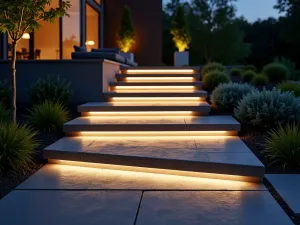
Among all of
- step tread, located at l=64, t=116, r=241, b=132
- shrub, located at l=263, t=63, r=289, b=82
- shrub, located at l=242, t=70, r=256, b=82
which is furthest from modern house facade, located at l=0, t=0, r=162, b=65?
step tread, located at l=64, t=116, r=241, b=132

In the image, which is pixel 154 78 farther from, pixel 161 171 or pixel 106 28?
pixel 106 28

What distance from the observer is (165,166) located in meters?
4.06

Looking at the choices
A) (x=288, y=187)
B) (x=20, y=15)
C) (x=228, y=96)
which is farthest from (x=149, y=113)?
(x=288, y=187)

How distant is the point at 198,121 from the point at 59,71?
11.0 feet

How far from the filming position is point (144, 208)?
306 cm

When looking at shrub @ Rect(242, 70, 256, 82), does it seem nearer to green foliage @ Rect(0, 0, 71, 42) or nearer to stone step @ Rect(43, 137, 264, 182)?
stone step @ Rect(43, 137, 264, 182)

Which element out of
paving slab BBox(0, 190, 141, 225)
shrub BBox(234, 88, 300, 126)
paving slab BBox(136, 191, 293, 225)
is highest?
shrub BBox(234, 88, 300, 126)

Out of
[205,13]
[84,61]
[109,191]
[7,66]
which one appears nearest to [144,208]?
[109,191]

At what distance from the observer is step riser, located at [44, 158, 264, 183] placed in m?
3.80

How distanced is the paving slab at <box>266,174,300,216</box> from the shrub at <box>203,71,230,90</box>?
16.7ft

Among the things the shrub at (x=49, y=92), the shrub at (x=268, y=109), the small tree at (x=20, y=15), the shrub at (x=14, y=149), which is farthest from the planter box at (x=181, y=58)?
the shrub at (x=14, y=149)

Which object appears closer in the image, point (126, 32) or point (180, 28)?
point (180, 28)

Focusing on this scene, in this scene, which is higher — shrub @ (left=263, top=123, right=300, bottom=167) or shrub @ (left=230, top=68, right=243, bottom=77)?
shrub @ (left=230, top=68, right=243, bottom=77)

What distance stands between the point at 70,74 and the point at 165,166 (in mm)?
4381
